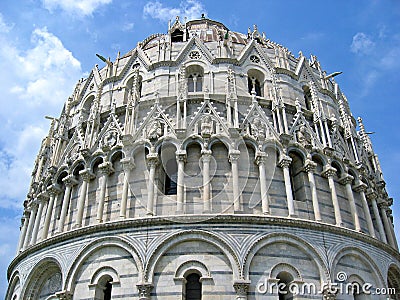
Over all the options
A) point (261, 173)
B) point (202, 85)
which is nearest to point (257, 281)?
point (261, 173)

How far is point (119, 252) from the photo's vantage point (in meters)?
13.6

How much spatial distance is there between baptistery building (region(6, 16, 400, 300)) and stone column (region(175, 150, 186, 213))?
45 millimetres

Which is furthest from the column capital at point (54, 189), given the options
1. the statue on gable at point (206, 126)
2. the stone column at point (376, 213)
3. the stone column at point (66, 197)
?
the stone column at point (376, 213)

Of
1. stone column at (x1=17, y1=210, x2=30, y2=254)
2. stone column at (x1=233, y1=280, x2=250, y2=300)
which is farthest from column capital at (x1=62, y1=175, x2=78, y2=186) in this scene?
stone column at (x1=233, y1=280, x2=250, y2=300)

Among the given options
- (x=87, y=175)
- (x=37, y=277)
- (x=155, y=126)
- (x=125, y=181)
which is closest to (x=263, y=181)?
(x=155, y=126)

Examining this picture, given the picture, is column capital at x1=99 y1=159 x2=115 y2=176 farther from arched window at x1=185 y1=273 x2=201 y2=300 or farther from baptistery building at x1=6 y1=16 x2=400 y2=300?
arched window at x1=185 y1=273 x2=201 y2=300

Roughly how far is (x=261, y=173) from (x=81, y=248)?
23.3 ft

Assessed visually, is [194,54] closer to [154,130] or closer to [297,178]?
[154,130]

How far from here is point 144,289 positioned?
12.4m

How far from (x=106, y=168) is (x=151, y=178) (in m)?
2.22

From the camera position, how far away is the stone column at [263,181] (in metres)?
14.2

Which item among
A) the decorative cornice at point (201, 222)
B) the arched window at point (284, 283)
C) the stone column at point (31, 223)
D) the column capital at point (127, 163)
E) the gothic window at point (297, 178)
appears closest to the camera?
the arched window at point (284, 283)

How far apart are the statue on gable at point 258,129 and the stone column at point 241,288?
5759mm

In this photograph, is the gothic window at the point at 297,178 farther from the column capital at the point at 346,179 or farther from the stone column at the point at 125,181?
the stone column at the point at 125,181
